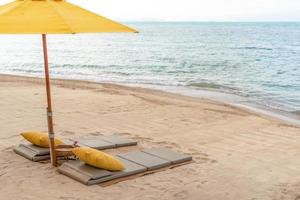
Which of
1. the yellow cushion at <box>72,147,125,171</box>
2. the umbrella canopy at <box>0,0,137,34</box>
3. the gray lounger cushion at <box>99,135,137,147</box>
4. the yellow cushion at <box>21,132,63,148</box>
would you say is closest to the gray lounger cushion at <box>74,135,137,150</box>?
the gray lounger cushion at <box>99,135,137,147</box>

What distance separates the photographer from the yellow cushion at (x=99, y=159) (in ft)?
17.4

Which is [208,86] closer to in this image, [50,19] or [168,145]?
[168,145]

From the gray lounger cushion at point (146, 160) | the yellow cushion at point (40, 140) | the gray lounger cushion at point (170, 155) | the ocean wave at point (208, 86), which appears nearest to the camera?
the gray lounger cushion at point (146, 160)

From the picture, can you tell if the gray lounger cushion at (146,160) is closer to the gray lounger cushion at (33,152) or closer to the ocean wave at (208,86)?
the gray lounger cushion at (33,152)

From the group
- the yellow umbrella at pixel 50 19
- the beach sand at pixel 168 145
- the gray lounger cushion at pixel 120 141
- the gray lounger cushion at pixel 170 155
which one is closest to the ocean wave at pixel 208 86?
the beach sand at pixel 168 145

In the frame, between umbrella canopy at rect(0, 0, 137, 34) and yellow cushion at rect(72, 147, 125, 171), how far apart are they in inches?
61.4

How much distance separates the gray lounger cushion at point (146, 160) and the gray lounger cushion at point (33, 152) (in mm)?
1073

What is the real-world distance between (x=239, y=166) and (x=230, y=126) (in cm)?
293

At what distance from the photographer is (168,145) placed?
7.33m

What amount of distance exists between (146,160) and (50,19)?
7.93ft

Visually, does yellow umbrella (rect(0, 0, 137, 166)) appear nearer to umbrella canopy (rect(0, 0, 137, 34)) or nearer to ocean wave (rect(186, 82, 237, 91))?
umbrella canopy (rect(0, 0, 137, 34))

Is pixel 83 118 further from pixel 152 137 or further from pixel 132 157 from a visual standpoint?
pixel 132 157

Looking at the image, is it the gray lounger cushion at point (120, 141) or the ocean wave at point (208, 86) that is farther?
the ocean wave at point (208, 86)

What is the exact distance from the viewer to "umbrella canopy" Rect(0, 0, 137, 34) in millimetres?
4402
